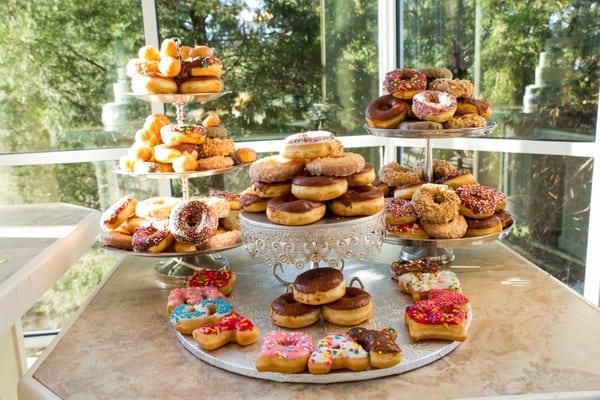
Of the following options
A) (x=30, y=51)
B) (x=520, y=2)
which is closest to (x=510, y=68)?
(x=520, y=2)

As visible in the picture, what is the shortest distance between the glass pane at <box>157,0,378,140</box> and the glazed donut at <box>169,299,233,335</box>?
2.11 m

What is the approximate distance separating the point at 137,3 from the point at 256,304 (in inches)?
93.1

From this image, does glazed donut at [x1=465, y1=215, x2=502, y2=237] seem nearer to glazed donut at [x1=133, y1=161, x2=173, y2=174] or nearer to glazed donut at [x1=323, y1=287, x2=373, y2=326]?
glazed donut at [x1=323, y1=287, x2=373, y2=326]

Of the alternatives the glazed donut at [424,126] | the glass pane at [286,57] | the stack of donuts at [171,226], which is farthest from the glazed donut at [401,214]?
the glass pane at [286,57]

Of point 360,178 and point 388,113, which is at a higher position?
point 388,113

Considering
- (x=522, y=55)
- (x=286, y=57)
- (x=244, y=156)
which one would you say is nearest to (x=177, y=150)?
(x=244, y=156)

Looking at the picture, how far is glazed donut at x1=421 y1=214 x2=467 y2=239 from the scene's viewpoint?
2.06 meters

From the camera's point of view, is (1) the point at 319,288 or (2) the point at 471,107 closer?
(1) the point at 319,288

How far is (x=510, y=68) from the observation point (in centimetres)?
326

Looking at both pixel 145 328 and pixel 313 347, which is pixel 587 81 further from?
pixel 145 328

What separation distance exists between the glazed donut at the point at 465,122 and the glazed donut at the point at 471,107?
0.18 ft

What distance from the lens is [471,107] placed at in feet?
7.45

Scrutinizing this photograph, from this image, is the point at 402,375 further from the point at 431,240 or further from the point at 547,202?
the point at 547,202

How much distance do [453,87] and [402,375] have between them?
1.29 m
